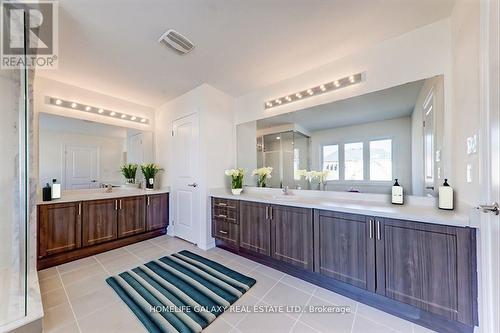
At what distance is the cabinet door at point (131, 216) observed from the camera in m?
3.08

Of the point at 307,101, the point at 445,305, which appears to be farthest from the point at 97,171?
the point at 445,305

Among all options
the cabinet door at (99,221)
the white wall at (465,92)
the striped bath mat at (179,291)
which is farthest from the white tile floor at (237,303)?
the white wall at (465,92)

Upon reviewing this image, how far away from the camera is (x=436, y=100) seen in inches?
70.7

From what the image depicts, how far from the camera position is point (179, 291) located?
6.19ft

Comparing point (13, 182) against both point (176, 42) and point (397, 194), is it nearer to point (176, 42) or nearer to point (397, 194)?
point (176, 42)

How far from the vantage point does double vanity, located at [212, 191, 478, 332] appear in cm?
131

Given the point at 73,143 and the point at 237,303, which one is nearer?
the point at 237,303

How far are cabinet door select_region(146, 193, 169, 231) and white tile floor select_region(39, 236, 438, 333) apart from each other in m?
0.96

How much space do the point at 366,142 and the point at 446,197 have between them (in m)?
0.85

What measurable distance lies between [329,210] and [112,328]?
199cm

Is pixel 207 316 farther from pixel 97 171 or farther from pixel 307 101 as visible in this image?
pixel 97 171

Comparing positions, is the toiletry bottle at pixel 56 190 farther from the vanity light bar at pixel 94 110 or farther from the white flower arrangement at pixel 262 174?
the white flower arrangement at pixel 262 174

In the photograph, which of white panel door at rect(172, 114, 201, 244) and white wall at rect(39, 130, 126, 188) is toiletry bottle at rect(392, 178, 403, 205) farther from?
white wall at rect(39, 130, 126, 188)

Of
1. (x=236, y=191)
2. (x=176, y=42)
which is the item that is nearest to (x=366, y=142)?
(x=236, y=191)
